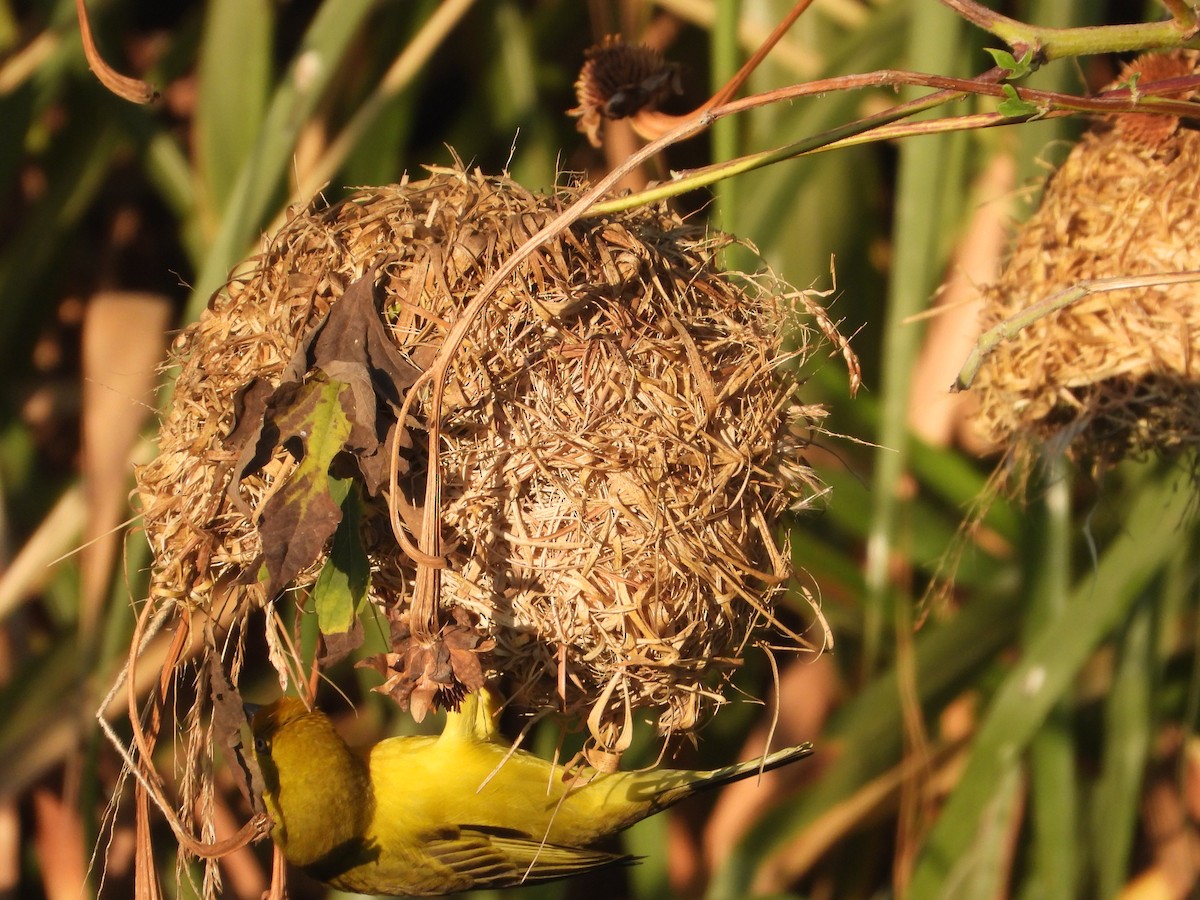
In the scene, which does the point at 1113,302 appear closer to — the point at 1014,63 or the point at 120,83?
the point at 1014,63

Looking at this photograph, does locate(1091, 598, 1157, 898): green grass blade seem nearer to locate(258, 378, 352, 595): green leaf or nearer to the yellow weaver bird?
the yellow weaver bird

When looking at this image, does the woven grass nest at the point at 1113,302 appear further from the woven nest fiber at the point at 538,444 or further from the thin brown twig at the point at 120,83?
the thin brown twig at the point at 120,83

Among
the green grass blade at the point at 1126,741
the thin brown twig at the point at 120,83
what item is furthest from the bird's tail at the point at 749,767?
the green grass blade at the point at 1126,741

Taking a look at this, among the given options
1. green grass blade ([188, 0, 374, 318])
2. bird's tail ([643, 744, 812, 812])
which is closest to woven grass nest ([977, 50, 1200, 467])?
bird's tail ([643, 744, 812, 812])

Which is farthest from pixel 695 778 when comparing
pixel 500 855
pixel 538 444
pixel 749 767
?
pixel 538 444

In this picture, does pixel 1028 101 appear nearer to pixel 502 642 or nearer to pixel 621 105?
pixel 621 105

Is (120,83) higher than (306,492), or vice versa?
(120,83)

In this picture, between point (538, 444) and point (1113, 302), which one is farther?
point (1113, 302)

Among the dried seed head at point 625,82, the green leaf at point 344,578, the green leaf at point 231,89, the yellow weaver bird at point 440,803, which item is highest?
the green leaf at point 231,89
